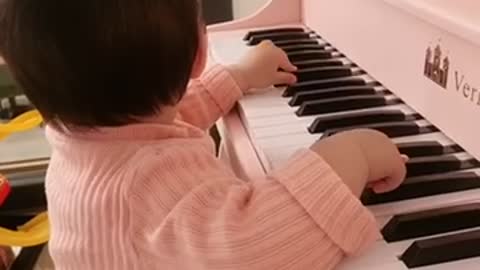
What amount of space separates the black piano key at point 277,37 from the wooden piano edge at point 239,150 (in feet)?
0.82

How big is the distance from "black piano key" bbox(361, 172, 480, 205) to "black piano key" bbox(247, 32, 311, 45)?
1.88ft

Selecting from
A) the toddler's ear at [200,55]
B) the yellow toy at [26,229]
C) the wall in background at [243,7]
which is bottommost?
the yellow toy at [26,229]

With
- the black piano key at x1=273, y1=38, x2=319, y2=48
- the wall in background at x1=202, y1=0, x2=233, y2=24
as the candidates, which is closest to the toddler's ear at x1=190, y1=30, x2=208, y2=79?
the black piano key at x1=273, y1=38, x2=319, y2=48

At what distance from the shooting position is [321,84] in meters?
0.99

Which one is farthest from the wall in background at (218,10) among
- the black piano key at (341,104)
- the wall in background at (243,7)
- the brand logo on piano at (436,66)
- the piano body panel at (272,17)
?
the brand logo on piano at (436,66)

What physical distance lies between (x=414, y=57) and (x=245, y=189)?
0.32 meters

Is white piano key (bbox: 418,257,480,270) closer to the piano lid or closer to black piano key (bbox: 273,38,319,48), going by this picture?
the piano lid

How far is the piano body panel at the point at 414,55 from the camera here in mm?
725

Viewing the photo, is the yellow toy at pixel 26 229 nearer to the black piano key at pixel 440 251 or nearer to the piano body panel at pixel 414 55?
the piano body panel at pixel 414 55

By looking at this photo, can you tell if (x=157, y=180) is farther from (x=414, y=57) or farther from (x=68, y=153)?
(x=414, y=57)

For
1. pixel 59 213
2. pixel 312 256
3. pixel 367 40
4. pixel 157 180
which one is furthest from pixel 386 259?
pixel 367 40

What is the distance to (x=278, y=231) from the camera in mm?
597

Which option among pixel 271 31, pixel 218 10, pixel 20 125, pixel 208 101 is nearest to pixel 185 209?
pixel 208 101

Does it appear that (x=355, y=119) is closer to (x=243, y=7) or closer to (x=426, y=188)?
(x=426, y=188)
